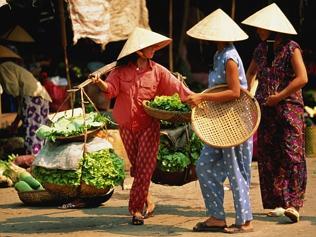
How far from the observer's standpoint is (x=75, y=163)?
7.80 m

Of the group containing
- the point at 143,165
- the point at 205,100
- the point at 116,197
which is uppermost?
the point at 205,100

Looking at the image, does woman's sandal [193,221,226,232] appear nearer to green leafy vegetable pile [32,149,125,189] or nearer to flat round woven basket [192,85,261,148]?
flat round woven basket [192,85,261,148]

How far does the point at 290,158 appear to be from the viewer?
7.52 metres

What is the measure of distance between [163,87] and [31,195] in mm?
1976

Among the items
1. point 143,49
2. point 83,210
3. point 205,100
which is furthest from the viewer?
point 83,210

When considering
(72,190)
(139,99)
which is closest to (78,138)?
(72,190)

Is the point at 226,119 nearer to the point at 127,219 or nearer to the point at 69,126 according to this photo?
the point at 127,219

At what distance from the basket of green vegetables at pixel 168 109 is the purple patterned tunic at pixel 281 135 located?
66 centimetres

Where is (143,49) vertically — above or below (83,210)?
above

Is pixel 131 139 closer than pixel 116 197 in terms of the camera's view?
Yes

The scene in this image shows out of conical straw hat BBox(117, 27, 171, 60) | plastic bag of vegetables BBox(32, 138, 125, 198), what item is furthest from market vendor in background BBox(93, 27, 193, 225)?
plastic bag of vegetables BBox(32, 138, 125, 198)

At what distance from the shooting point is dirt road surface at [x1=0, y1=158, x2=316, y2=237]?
7.27 meters

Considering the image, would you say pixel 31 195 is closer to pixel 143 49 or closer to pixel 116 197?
pixel 116 197

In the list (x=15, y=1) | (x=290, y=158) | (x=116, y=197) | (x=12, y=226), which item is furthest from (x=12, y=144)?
(x=290, y=158)
